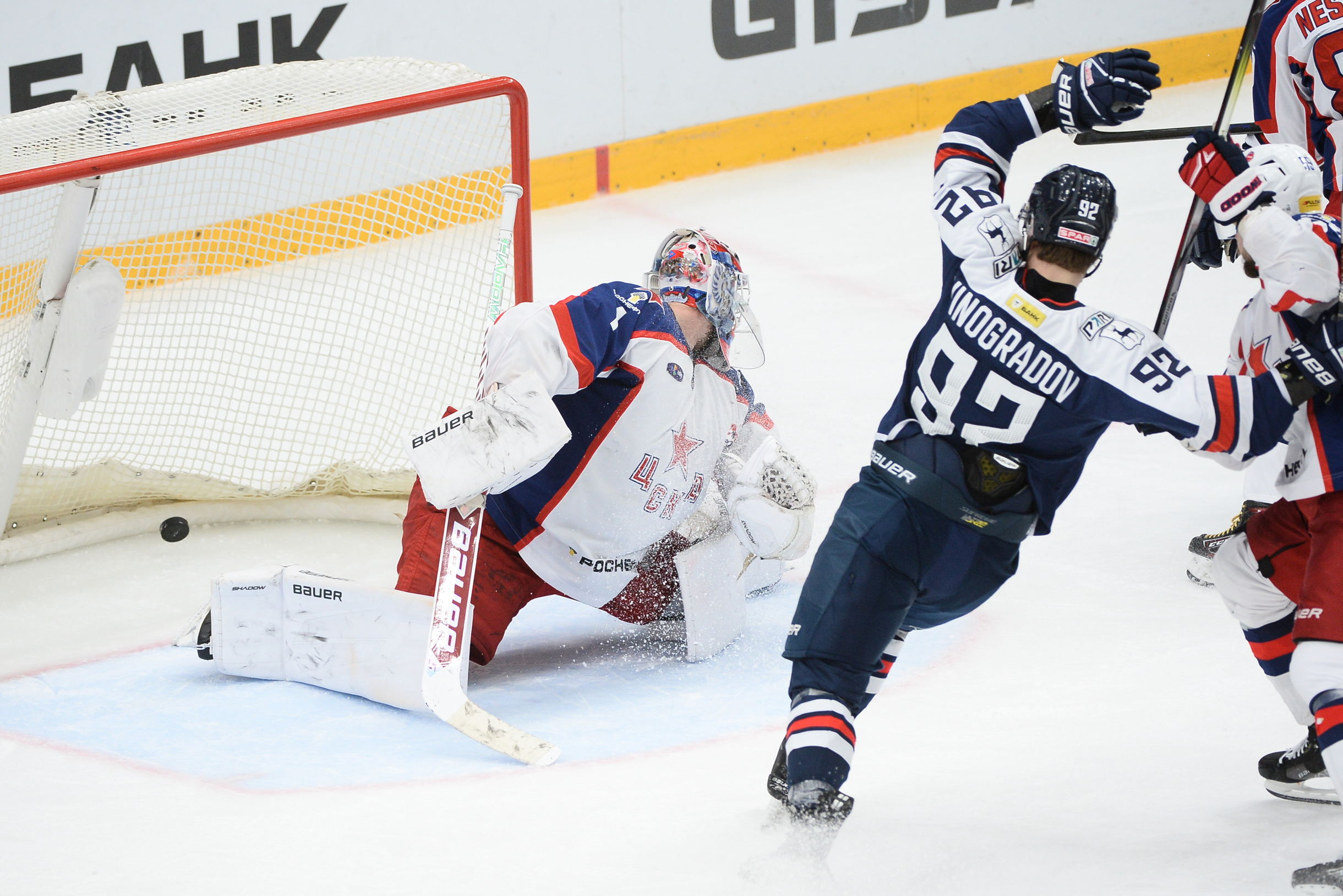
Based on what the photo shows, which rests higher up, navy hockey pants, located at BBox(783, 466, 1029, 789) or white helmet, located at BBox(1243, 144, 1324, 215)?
white helmet, located at BBox(1243, 144, 1324, 215)

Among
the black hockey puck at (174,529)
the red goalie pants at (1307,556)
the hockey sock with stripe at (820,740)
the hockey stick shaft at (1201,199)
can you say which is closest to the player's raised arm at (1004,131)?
the hockey stick shaft at (1201,199)

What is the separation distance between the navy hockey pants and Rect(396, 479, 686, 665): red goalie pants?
3.00 feet

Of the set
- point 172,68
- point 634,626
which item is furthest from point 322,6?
point 634,626

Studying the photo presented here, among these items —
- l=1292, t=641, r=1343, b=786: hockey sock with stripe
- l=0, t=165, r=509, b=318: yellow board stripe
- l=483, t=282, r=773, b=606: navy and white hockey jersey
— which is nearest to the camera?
l=1292, t=641, r=1343, b=786: hockey sock with stripe

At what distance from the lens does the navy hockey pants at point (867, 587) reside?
6.51 ft

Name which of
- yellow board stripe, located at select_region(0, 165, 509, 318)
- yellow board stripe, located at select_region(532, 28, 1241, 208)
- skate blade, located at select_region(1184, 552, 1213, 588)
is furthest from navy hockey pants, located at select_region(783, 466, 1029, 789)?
yellow board stripe, located at select_region(532, 28, 1241, 208)

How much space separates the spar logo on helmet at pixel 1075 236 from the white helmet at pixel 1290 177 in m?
0.26

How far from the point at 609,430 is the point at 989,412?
3.13ft

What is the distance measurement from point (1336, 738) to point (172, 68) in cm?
539

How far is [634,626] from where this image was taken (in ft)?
10.4

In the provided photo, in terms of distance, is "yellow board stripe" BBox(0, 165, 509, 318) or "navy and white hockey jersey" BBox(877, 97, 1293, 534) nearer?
"navy and white hockey jersey" BBox(877, 97, 1293, 534)

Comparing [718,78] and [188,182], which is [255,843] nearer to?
[188,182]

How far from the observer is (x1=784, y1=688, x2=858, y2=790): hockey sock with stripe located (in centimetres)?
191

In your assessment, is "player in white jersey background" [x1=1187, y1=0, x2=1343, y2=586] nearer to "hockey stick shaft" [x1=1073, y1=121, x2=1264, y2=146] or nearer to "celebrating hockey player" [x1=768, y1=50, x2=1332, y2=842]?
"hockey stick shaft" [x1=1073, y1=121, x2=1264, y2=146]
